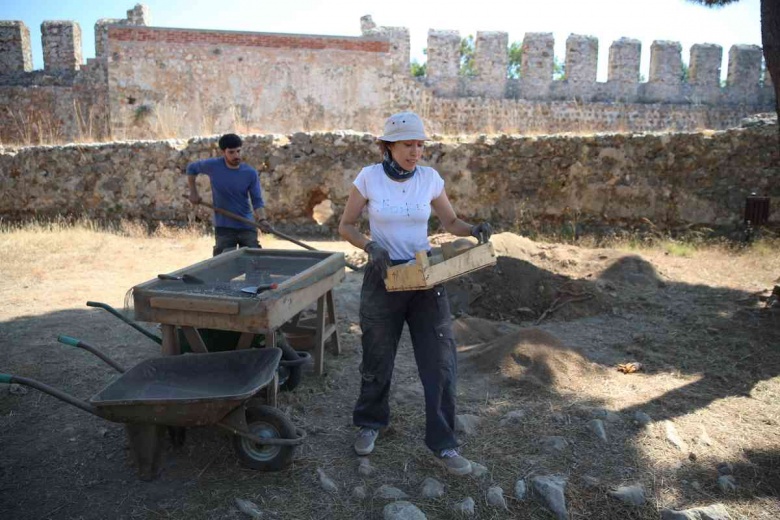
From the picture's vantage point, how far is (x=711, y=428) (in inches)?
143

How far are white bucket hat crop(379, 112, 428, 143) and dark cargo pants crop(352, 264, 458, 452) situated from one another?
71cm

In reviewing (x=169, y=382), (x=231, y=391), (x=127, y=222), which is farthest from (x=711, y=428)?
(x=127, y=222)

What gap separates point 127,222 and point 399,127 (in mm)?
9499

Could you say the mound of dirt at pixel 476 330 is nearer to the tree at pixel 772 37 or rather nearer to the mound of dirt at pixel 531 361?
the mound of dirt at pixel 531 361

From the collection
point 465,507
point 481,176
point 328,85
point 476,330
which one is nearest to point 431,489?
point 465,507

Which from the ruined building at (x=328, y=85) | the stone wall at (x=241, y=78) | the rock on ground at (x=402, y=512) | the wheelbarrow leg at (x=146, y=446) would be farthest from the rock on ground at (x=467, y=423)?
the stone wall at (x=241, y=78)

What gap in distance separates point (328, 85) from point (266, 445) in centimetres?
1303

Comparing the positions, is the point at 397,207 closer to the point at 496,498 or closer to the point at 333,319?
the point at 496,498

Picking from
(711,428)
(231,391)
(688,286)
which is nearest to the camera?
(231,391)

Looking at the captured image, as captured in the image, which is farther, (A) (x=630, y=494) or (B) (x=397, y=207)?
(B) (x=397, y=207)

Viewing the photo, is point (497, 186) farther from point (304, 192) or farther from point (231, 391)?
point (231, 391)

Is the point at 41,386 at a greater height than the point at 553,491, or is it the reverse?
the point at 41,386

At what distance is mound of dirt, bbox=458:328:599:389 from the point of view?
4.31 meters

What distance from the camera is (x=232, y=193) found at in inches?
225
